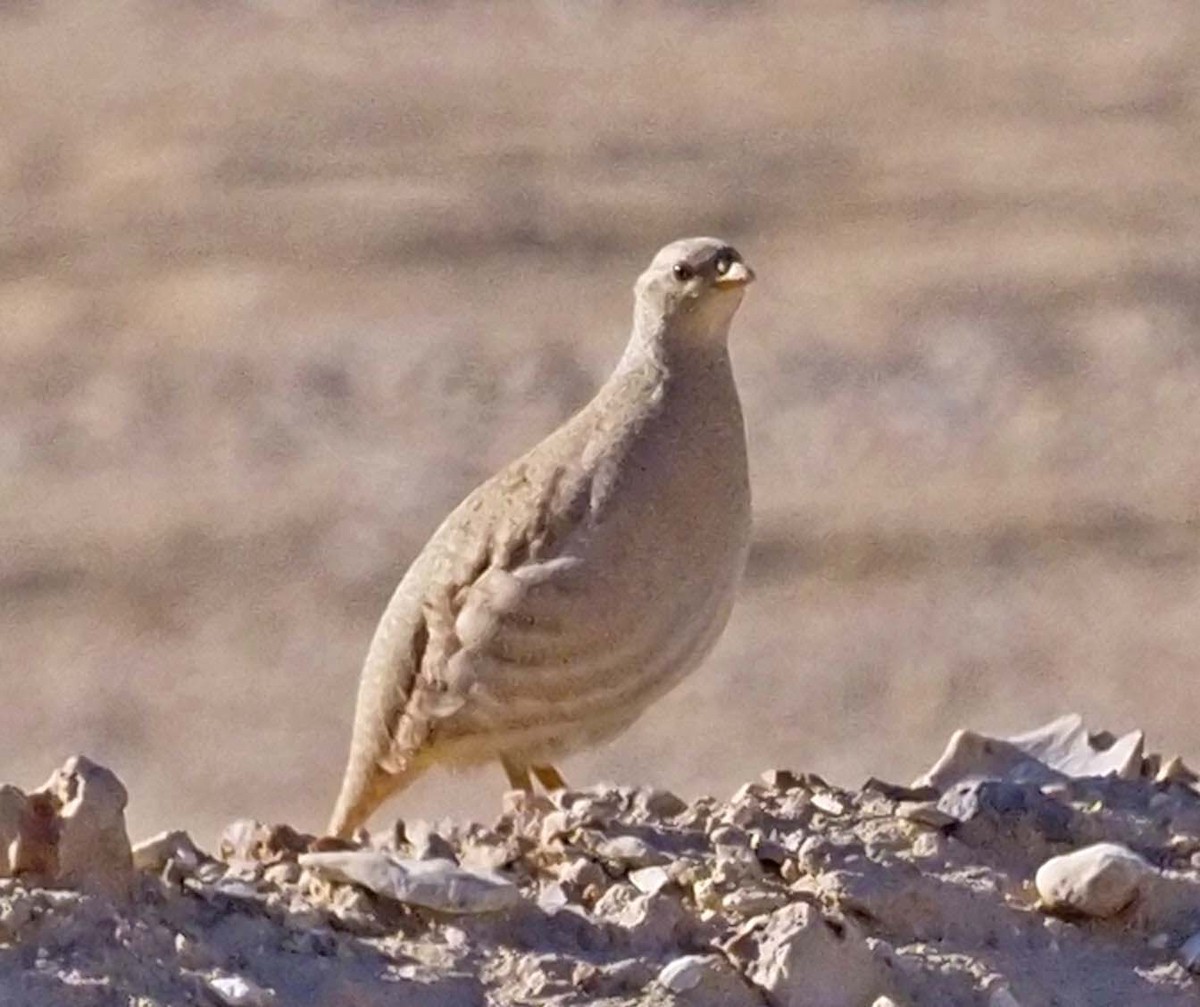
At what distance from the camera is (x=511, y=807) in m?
7.29

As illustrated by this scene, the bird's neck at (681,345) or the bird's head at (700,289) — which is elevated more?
the bird's head at (700,289)

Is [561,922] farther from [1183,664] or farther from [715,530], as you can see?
[1183,664]

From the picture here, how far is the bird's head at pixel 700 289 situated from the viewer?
8594mm

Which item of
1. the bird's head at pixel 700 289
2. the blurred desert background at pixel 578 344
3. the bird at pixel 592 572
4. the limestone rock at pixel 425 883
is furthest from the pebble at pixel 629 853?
the blurred desert background at pixel 578 344

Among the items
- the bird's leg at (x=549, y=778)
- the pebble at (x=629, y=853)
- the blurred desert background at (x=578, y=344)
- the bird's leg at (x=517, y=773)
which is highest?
the blurred desert background at (x=578, y=344)

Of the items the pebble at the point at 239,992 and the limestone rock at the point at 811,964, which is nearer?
the pebble at the point at 239,992

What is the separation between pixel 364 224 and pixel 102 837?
79.5 feet

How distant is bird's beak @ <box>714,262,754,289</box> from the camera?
855cm

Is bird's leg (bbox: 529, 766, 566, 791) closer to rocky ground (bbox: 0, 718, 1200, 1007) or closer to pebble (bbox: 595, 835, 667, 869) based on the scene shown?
rocky ground (bbox: 0, 718, 1200, 1007)

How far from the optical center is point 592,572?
8.18m

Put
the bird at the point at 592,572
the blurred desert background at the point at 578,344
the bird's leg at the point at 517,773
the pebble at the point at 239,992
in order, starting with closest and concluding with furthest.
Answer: the pebble at the point at 239,992
the bird at the point at 592,572
the bird's leg at the point at 517,773
the blurred desert background at the point at 578,344

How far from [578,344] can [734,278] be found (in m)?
18.1

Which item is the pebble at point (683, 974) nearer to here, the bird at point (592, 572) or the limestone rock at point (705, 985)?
the limestone rock at point (705, 985)

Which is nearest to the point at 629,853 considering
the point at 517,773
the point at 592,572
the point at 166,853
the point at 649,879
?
the point at 649,879
